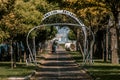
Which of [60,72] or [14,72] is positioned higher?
[14,72]

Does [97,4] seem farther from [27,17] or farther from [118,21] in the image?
[27,17]

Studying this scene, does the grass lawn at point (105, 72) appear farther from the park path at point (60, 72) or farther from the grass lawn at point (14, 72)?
the grass lawn at point (14, 72)

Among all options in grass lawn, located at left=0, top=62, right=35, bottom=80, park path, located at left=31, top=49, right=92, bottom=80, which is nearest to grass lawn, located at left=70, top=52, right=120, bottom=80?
park path, located at left=31, top=49, right=92, bottom=80

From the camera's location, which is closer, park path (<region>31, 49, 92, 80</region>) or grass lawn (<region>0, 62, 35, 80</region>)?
park path (<region>31, 49, 92, 80</region>)

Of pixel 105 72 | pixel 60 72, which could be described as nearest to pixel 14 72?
pixel 60 72

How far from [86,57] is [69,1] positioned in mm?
22851

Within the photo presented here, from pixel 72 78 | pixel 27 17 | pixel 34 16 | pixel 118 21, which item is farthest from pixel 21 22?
pixel 118 21

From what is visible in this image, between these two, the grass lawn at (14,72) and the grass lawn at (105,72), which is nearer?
the grass lawn at (105,72)

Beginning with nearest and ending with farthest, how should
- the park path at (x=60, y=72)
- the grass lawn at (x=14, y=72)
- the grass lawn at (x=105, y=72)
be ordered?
the grass lawn at (x=105, y=72)
the park path at (x=60, y=72)
the grass lawn at (x=14, y=72)

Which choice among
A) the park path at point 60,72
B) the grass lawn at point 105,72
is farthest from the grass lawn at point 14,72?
the grass lawn at point 105,72

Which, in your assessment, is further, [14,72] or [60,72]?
[60,72]

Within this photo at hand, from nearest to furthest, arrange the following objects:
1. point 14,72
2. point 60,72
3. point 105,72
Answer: point 105,72
point 14,72
point 60,72

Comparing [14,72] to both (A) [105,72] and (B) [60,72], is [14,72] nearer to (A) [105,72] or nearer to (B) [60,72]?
(B) [60,72]

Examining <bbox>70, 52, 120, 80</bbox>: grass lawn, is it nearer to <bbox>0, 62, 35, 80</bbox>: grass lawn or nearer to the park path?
the park path
